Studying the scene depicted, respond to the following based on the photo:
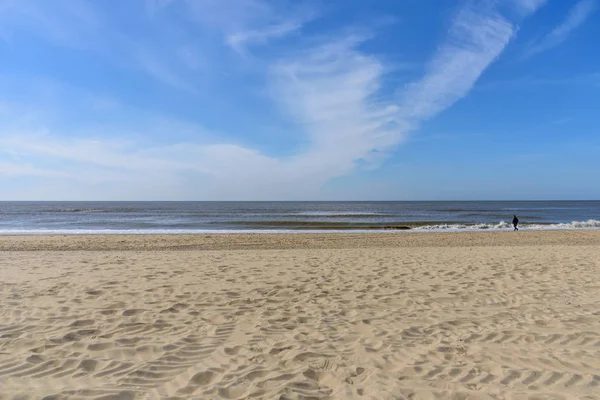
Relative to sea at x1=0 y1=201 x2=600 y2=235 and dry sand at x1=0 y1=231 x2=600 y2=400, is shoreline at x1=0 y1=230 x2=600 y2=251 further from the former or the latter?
dry sand at x1=0 y1=231 x2=600 y2=400

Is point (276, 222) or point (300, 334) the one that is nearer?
point (300, 334)

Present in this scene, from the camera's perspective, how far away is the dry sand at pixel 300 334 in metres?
3.43

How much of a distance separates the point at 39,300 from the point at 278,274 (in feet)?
14.8

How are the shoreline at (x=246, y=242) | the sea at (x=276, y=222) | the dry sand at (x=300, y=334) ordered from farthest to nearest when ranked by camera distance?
the sea at (x=276, y=222) → the shoreline at (x=246, y=242) → the dry sand at (x=300, y=334)

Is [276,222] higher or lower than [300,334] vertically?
lower

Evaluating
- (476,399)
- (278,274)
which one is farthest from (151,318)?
(476,399)

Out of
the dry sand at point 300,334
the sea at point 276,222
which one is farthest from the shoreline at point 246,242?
the dry sand at point 300,334

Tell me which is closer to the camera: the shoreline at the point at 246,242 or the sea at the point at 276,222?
the shoreline at the point at 246,242

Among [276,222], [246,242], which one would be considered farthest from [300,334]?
[276,222]

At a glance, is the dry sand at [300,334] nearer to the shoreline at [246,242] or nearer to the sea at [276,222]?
the shoreline at [246,242]

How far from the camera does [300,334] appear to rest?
15.4ft

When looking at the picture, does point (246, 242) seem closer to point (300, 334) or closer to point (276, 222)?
point (300, 334)

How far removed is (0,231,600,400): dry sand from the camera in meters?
3.43

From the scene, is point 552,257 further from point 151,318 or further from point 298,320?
A: point 151,318
